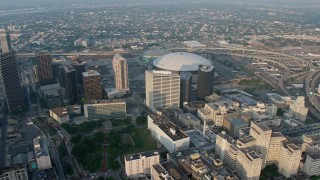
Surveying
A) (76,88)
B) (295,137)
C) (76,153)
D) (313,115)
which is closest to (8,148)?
(76,153)

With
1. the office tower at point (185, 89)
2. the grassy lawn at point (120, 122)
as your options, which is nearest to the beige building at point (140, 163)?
the grassy lawn at point (120, 122)

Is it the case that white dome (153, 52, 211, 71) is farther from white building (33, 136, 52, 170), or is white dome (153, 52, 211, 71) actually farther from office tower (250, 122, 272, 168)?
white building (33, 136, 52, 170)

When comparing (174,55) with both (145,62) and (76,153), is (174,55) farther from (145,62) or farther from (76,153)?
(76,153)

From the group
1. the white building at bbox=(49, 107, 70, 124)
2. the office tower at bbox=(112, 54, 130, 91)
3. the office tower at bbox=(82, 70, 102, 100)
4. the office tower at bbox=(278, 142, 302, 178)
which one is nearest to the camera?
the office tower at bbox=(278, 142, 302, 178)

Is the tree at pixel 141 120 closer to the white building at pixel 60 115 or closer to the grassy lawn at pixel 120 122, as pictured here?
the grassy lawn at pixel 120 122

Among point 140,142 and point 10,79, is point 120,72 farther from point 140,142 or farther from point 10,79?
point 140,142

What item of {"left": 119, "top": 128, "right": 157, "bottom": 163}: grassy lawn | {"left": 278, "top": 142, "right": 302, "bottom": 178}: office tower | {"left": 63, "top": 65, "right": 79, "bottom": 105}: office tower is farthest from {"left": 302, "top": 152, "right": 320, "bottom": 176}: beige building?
{"left": 63, "top": 65, "right": 79, "bottom": 105}: office tower
